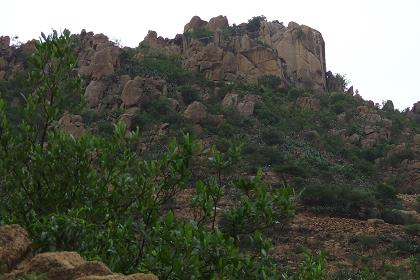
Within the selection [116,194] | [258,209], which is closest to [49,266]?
A: [116,194]

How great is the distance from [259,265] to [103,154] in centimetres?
162

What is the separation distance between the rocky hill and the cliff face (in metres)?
0.10

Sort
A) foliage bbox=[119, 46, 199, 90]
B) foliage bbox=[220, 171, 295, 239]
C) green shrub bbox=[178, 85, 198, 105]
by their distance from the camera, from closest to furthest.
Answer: foliage bbox=[220, 171, 295, 239]
green shrub bbox=[178, 85, 198, 105]
foliage bbox=[119, 46, 199, 90]

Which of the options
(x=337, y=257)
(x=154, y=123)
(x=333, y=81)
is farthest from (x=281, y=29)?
(x=337, y=257)

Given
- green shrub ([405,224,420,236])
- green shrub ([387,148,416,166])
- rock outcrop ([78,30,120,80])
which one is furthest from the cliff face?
green shrub ([405,224,420,236])

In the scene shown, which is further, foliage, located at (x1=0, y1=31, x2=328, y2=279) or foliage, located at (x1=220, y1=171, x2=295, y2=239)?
foliage, located at (x1=220, y1=171, x2=295, y2=239)

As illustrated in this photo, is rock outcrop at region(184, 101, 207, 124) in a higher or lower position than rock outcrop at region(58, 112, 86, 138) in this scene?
higher

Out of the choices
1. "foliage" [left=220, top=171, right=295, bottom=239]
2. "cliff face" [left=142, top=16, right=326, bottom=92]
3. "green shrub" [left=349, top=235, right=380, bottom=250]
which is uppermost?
"cliff face" [left=142, top=16, right=326, bottom=92]

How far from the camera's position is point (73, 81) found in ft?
16.9

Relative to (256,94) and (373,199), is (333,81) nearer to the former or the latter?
(256,94)

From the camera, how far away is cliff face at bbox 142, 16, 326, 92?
137 ft

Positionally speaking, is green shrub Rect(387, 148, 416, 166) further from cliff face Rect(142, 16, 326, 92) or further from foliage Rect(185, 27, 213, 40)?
foliage Rect(185, 27, 213, 40)

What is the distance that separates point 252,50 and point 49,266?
42.1 m

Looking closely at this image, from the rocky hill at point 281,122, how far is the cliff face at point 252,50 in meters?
0.10
